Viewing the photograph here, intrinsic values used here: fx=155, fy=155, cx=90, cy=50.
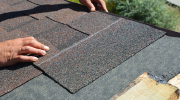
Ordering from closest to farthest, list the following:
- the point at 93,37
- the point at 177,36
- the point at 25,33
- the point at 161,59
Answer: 1. the point at 161,59
2. the point at 177,36
3. the point at 93,37
4. the point at 25,33

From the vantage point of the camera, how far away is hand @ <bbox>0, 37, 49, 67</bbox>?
1.66 meters

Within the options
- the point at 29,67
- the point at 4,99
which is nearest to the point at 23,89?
the point at 4,99

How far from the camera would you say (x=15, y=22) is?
248cm

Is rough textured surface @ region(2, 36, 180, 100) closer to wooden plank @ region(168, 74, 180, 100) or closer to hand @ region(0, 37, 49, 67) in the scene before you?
wooden plank @ region(168, 74, 180, 100)

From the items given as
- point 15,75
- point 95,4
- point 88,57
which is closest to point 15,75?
point 15,75

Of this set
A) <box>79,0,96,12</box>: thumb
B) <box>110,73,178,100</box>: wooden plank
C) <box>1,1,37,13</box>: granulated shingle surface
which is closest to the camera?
<box>110,73,178,100</box>: wooden plank

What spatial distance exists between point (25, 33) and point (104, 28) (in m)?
1.12

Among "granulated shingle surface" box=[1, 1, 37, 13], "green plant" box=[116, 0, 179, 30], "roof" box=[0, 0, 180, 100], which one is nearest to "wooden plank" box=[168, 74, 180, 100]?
"roof" box=[0, 0, 180, 100]

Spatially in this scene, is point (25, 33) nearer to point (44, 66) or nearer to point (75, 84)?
point (44, 66)

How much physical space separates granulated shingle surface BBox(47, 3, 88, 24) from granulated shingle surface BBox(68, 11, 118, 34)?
0.12m

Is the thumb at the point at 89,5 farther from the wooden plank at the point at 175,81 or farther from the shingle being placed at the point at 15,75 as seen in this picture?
the wooden plank at the point at 175,81

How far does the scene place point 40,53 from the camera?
67.6 inches

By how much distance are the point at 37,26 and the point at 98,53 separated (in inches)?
45.3

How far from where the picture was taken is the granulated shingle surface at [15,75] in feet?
4.78
